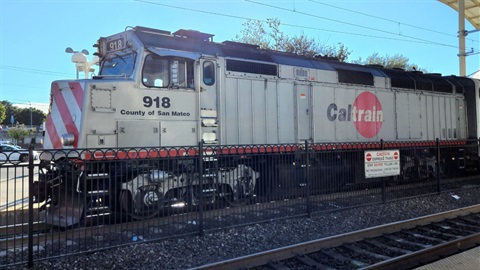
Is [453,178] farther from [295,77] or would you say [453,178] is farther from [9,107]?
[9,107]

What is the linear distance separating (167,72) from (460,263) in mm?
6113

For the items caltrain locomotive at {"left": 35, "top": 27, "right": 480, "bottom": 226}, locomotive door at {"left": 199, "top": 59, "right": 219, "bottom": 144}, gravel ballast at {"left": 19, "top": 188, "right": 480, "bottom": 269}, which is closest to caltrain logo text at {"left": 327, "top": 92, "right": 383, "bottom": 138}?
caltrain locomotive at {"left": 35, "top": 27, "right": 480, "bottom": 226}

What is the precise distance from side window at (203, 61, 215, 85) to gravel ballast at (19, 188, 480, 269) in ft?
11.2

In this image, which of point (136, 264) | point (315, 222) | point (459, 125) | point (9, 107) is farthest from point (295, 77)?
Result: point (9, 107)

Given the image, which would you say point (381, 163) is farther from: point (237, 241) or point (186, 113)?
point (186, 113)

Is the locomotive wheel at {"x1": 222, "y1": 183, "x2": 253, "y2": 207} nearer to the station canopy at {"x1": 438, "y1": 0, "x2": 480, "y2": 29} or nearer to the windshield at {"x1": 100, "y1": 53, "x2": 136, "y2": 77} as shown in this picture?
the windshield at {"x1": 100, "y1": 53, "x2": 136, "y2": 77}

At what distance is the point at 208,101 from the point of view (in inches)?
322

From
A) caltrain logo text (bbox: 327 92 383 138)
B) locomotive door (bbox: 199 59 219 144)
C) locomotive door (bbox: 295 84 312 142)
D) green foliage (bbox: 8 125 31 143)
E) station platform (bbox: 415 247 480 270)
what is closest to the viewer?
station platform (bbox: 415 247 480 270)

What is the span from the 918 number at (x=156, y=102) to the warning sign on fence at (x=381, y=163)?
15.1 ft

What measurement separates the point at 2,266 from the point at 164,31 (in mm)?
5630

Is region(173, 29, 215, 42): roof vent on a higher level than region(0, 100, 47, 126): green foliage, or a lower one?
lower

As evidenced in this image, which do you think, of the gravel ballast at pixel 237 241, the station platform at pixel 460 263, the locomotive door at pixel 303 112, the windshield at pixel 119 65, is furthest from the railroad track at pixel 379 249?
the windshield at pixel 119 65

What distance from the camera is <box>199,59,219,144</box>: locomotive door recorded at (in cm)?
805

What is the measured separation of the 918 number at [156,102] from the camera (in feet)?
23.7
